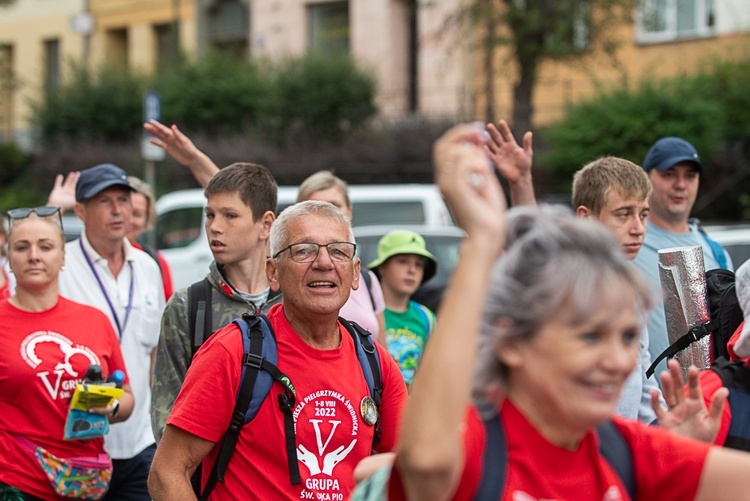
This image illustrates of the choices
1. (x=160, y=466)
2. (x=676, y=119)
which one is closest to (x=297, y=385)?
(x=160, y=466)

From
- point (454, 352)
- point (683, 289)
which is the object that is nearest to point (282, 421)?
point (454, 352)

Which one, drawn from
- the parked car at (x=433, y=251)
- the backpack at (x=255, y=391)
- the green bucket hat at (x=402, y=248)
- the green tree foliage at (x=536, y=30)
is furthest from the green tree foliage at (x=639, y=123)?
the backpack at (x=255, y=391)

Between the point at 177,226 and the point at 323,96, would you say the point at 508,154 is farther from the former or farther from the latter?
the point at 323,96

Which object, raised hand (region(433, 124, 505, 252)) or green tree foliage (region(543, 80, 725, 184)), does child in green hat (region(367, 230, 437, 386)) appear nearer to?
raised hand (region(433, 124, 505, 252))

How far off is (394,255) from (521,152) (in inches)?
111

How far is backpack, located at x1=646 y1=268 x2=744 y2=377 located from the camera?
381 cm

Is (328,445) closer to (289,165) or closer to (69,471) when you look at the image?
(69,471)

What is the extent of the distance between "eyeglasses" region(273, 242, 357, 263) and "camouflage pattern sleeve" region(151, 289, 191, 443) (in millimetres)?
768

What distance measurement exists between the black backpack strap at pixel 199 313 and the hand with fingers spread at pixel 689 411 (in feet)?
7.14

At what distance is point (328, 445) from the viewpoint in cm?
339

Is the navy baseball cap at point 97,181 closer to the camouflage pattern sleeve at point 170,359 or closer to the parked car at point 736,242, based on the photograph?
the camouflage pattern sleeve at point 170,359

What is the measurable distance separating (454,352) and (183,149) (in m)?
3.72

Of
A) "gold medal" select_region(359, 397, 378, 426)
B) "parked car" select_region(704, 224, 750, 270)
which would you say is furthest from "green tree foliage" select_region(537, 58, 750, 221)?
"gold medal" select_region(359, 397, 378, 426)

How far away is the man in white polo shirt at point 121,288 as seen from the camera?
544 cm
